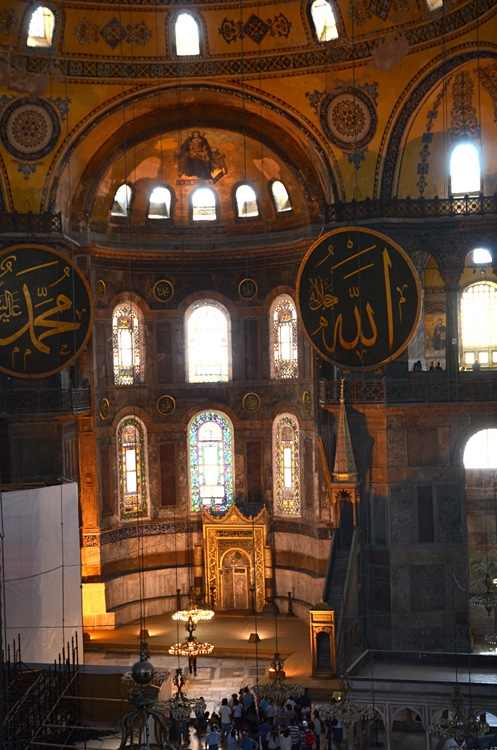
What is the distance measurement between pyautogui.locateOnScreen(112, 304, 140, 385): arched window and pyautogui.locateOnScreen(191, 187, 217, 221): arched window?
7.34ft

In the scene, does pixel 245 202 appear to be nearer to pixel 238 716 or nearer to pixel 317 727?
pixel 238 716

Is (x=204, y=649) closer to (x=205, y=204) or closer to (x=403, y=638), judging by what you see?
(x=403, y=638)

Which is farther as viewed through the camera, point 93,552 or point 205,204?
point 205,204

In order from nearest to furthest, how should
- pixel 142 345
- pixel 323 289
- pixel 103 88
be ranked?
1. pixel 323 289
2. pixel 103 88
3. pixel 142 345

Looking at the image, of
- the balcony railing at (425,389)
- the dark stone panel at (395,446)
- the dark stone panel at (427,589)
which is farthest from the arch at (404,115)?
the dark stone panel at (427,589)

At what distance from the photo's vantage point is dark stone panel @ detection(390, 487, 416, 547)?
16.4 m

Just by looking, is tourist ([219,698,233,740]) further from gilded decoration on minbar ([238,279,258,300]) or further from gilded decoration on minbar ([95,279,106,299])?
gilded decoration on minbar ([238,279,258,300])

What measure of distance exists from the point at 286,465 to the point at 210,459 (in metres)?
1.56

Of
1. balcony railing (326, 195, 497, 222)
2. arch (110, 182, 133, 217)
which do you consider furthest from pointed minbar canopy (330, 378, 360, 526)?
arch (110, 182, 133, 217)

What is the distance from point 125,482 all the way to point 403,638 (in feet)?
20.0

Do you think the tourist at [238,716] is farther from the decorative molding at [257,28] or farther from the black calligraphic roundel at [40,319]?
the decorative molding at [257,28]

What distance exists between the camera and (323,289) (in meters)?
14.2

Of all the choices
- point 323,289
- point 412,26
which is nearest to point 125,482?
point 323,289

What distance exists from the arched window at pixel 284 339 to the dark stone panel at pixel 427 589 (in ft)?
14.9
